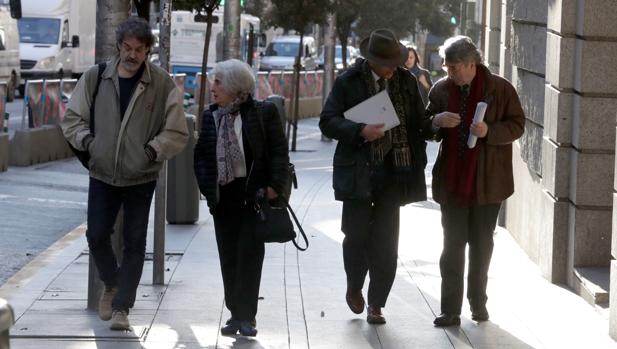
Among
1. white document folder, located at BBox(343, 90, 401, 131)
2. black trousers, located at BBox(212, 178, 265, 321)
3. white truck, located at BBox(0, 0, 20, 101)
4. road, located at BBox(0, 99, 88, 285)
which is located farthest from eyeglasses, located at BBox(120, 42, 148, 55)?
white truck, located at BBox(0, 0, 20, 101)

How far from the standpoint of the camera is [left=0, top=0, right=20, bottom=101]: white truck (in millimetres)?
34531

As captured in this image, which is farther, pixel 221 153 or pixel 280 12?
pixel 280 12

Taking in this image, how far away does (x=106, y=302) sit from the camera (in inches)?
314

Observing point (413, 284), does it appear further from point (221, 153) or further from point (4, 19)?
point (4, 19)

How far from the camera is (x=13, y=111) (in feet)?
105

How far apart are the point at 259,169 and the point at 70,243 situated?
4963 mm

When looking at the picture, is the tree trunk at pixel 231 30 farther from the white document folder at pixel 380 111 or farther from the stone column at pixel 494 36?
the white document folder at pixel 380 111

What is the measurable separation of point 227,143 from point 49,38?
32957 millimetres

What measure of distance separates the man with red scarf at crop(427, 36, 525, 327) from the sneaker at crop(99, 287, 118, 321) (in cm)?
190

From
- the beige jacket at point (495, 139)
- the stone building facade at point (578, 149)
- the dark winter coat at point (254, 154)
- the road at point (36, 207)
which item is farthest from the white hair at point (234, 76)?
the road at point (36, 207)

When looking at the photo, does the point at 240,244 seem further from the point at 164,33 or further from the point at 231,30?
the point at 231,30

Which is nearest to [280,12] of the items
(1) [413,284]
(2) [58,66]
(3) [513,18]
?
(2) [58,66]

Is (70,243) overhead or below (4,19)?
below

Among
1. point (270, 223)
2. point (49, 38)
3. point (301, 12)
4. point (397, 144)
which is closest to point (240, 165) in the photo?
point (270, 223)
